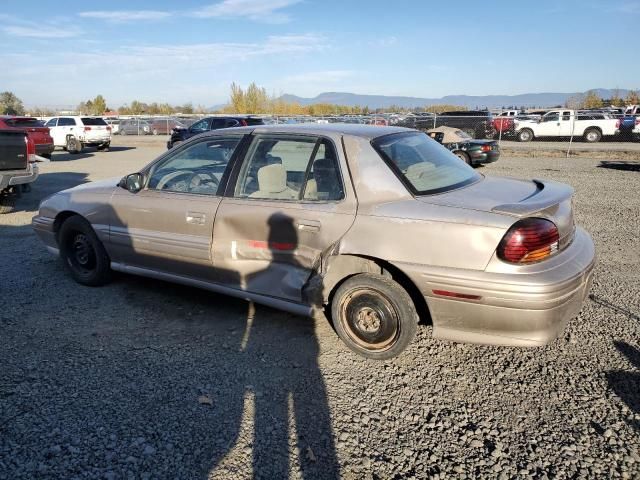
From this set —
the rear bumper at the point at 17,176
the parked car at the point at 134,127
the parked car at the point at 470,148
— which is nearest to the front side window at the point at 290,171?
the rear bumper at the point at 17,176

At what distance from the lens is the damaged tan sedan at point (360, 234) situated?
2895 mm

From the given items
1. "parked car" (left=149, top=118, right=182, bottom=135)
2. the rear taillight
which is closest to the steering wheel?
the rear taillight

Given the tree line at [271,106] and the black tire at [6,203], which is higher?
the tree line at [271,106]

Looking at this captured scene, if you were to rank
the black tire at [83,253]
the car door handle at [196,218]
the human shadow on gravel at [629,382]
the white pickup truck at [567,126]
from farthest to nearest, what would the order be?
the white pickup truck at [567,126] < the black tire at [83,253] < the car door handle at [196,218] < the human shadow on gravel at [629,382]

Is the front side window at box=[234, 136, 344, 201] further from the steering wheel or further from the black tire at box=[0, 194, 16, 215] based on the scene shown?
the black tire at box=[0, 194, 16, 215]

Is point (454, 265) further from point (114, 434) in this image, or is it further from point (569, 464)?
point (114, 434)

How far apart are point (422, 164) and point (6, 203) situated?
8657 mm

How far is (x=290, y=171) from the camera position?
368 centimetres

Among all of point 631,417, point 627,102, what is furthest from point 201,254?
point 627,102

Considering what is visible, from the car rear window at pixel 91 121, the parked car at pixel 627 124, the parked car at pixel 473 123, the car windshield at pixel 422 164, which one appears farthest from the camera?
the parked car at pixel 473 123

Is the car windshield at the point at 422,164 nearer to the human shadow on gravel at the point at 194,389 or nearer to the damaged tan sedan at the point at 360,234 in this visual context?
the damaged tan sedan at the point at 360,234

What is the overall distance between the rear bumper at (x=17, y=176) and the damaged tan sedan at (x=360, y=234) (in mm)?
4765

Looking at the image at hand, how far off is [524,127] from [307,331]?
25.4m

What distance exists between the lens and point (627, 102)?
47156mm
